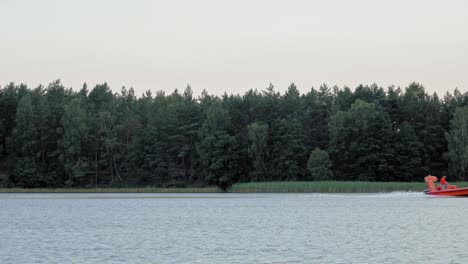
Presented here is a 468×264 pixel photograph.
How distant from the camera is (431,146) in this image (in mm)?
100000

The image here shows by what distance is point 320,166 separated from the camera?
90562mm

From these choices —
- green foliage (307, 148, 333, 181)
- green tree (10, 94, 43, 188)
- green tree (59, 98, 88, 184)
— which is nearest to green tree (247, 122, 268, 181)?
green foliage (307, 148, 333, 181)

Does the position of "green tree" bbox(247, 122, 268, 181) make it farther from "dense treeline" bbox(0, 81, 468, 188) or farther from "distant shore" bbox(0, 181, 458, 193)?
"distant shore" bbox(0, 181, 458, 193)

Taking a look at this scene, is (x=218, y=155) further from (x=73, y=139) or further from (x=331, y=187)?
(x=331, y=187)

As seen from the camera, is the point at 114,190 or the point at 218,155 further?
the point at 218,155

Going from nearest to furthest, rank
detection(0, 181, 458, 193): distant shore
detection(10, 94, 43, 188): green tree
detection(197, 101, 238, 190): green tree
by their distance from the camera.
Result: 1. detection(0, 181, 458, 193): distant shore
2. detection(197, 101, 238, 190): green tree
3. detection(10, 94, 43, 188): green tree

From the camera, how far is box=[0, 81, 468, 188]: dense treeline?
9594 centimetres

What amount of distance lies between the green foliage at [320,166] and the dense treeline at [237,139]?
0.44ft

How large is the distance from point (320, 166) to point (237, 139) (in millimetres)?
17224

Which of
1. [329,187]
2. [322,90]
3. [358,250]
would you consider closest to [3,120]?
[322,90]

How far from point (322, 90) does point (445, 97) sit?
66.8 ft

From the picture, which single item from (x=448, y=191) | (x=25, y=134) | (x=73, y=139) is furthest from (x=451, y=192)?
(x=25, y=134)

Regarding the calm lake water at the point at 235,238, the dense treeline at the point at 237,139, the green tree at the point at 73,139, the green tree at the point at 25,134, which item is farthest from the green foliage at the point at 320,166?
the calm lake water at the point at 235,238

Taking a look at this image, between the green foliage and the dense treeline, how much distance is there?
0.13 meters
